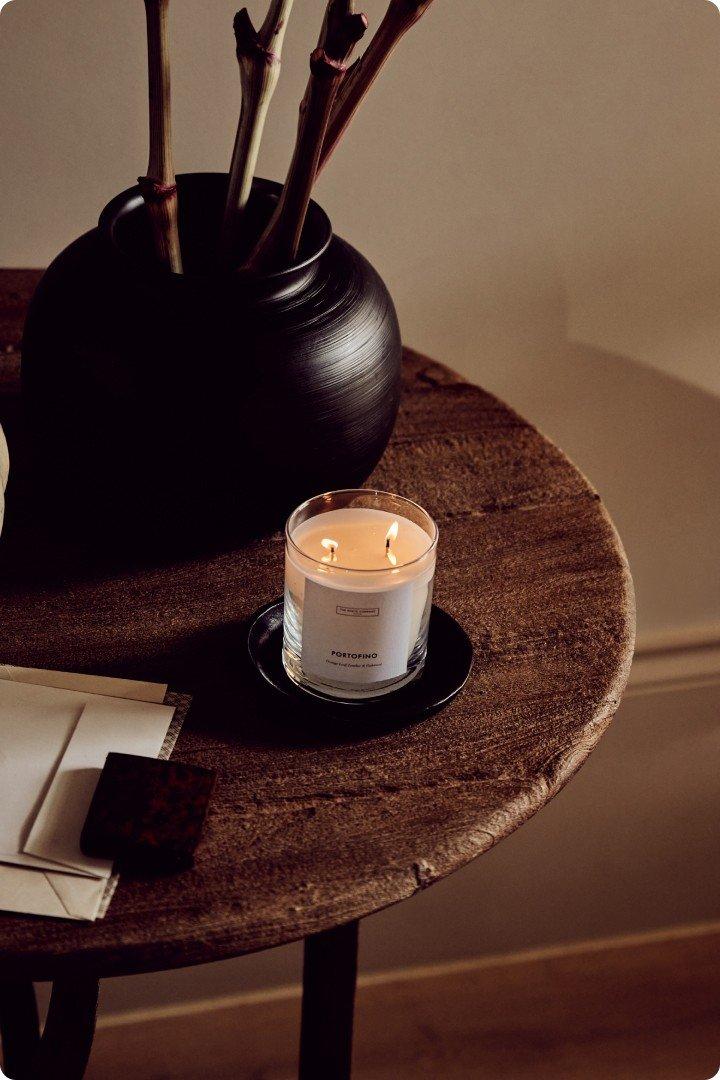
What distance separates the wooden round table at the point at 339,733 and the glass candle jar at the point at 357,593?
3 cm

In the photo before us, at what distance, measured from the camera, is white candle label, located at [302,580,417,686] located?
1.49 ft

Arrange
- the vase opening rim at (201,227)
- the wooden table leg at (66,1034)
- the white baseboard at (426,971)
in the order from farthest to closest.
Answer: the white baseboard at (426,971), the wooden table leg at (66,1034), the vase opening rim at (201,227)

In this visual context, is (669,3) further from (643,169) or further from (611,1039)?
(611,1039)

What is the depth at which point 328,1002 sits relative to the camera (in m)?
0.53

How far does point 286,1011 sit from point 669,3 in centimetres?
98

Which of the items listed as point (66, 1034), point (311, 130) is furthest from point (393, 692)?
point (66, 1034)

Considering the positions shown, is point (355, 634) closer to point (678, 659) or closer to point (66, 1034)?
point (66, 1034)

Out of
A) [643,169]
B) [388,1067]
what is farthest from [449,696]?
[388,1067]

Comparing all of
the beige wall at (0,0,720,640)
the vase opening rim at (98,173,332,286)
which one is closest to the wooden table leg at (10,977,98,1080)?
the vase opening rim at (98,173,332,286)

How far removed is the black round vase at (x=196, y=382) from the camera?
489 mm

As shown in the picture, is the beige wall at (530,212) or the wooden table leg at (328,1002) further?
the beige wall at (530,212)

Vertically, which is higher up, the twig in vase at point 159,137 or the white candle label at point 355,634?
the twig in vase at point 159,137

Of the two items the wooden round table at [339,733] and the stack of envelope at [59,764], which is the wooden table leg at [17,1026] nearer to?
the wooden round table at [339,733]

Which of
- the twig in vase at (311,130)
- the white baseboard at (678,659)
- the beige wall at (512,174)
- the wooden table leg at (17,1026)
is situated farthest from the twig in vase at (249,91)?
the white baseboard at (678,659)
